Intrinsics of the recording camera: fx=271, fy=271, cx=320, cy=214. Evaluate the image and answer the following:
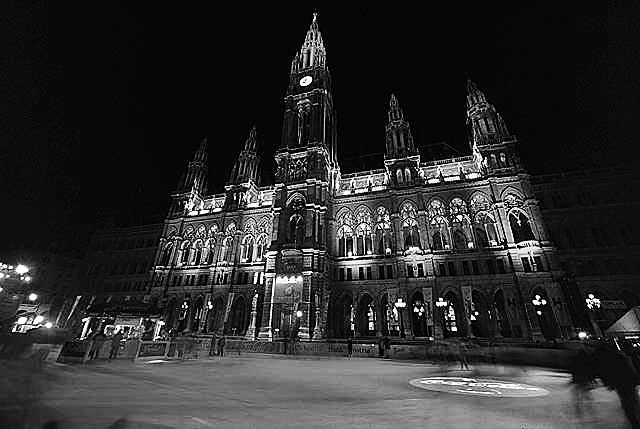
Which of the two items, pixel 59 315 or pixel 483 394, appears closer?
pixel 483 394

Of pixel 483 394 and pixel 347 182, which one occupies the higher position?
pixel 347 182

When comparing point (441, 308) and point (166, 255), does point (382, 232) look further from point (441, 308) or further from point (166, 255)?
point (166, 255)

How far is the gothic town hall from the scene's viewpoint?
3372 centimetres

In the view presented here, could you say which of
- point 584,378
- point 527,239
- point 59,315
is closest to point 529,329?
point 527,239

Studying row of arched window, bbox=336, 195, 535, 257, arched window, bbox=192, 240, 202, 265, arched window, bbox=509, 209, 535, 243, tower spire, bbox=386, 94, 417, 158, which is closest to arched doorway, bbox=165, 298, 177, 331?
arched window, bbox=192, 240, 202, 265

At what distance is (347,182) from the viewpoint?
49.8 metres

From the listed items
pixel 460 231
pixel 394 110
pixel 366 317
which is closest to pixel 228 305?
pixel 366 317

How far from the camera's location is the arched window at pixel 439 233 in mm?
38281

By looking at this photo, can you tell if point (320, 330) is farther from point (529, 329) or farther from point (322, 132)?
point (322, 132)

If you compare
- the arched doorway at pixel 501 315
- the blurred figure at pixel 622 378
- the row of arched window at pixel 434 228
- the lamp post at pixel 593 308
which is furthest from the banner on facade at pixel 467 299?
the blurred figure at pixel 622 378

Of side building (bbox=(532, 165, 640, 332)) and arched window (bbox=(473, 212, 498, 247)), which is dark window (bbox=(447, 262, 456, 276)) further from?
side building (bbox=(532, 165, 640, 332))

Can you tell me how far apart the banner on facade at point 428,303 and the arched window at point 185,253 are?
41.0m

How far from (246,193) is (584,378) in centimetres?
5191

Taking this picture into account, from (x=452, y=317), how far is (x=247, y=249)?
33380 millimetres
